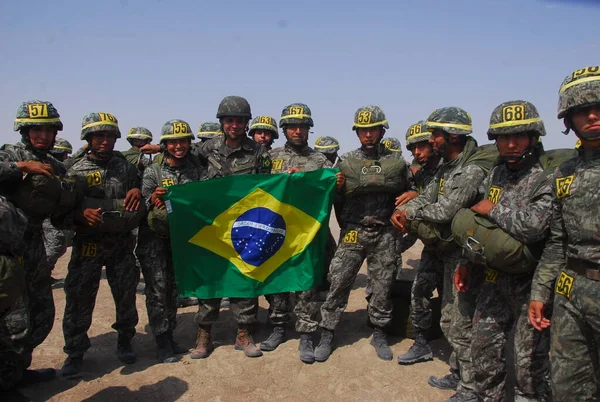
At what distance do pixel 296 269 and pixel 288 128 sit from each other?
2.19 m

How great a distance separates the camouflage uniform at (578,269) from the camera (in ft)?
11.3

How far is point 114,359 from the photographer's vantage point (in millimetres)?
6484

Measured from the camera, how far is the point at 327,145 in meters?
12.4

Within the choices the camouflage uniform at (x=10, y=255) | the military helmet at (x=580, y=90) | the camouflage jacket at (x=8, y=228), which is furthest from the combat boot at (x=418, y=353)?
the camouflage jacket at (x=8, y=228)

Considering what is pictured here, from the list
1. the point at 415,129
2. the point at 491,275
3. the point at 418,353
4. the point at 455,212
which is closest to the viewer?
the point at 491,275

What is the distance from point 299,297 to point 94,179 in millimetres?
3129

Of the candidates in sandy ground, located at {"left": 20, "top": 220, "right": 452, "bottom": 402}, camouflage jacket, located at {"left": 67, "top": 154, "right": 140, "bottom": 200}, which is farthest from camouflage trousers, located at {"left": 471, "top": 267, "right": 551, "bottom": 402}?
camouflage jacket, located at {"left": 67, "top": 154, "right": 140, "bottom": 200}

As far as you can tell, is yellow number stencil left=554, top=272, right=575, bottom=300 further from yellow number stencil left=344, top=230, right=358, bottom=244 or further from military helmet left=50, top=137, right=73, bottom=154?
military helmet left=50, top=137, right=73, bottom=154

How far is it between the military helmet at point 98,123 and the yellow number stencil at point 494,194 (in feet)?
14.8

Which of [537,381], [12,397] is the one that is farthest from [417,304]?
[12,397]

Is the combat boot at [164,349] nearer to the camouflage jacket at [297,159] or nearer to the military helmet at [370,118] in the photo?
the camouflage jacket at [297,159]

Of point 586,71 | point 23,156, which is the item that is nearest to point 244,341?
point 23,156

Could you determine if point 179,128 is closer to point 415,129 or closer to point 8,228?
point 8,228

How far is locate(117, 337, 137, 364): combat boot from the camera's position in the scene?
20.7 ft
